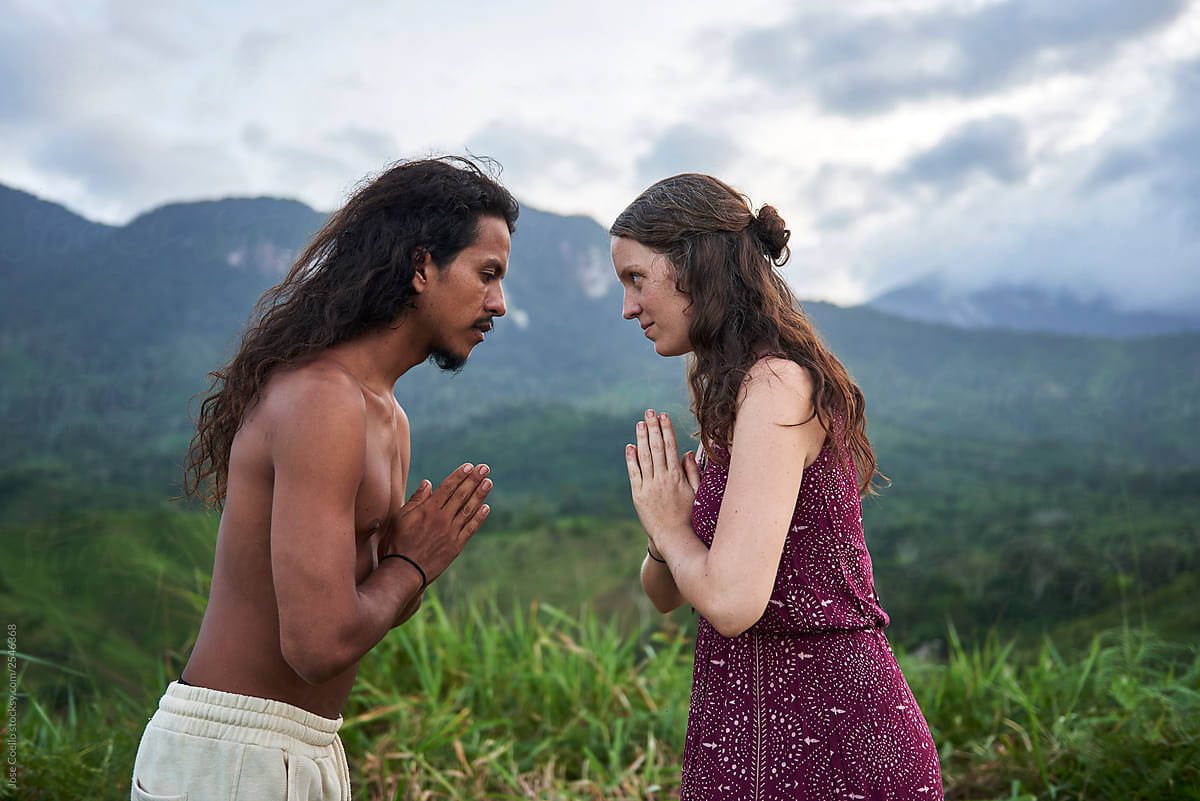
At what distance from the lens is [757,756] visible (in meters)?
2.03

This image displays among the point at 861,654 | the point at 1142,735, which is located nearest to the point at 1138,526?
the point at 1142,735

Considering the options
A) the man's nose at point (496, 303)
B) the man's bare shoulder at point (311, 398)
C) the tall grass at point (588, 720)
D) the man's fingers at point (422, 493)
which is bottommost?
the tall grass at point (588, 720)

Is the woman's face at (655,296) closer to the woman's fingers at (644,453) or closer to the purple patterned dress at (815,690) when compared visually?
the woman's fingers at (644,453)

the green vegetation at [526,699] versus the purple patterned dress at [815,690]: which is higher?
the purple patterned dress at [815,690]

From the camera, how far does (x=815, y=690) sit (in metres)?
2.03

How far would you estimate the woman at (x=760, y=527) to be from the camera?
190cm

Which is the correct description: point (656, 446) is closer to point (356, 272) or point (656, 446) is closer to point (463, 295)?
point (463, 295)

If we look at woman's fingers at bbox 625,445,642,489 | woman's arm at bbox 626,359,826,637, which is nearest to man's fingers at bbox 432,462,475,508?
woman's fingers at bbox 625,445,642,489

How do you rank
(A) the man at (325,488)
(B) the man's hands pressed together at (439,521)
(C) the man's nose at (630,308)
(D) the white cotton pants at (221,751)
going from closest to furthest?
(A) the man at (325,488), (D) the white cotton pants at (221,751), (B) the man's hands pressed together at (439,521), (C) the man's nose at (630,308)

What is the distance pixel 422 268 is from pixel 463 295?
0.12 metres

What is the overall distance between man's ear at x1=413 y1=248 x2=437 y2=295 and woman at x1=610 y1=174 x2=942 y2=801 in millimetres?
510

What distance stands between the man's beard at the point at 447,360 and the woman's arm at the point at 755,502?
0.74m

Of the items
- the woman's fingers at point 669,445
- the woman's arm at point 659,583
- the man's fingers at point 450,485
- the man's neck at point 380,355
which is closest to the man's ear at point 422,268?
the man's neck at point 380,355

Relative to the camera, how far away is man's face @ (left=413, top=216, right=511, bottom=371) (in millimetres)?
2199
